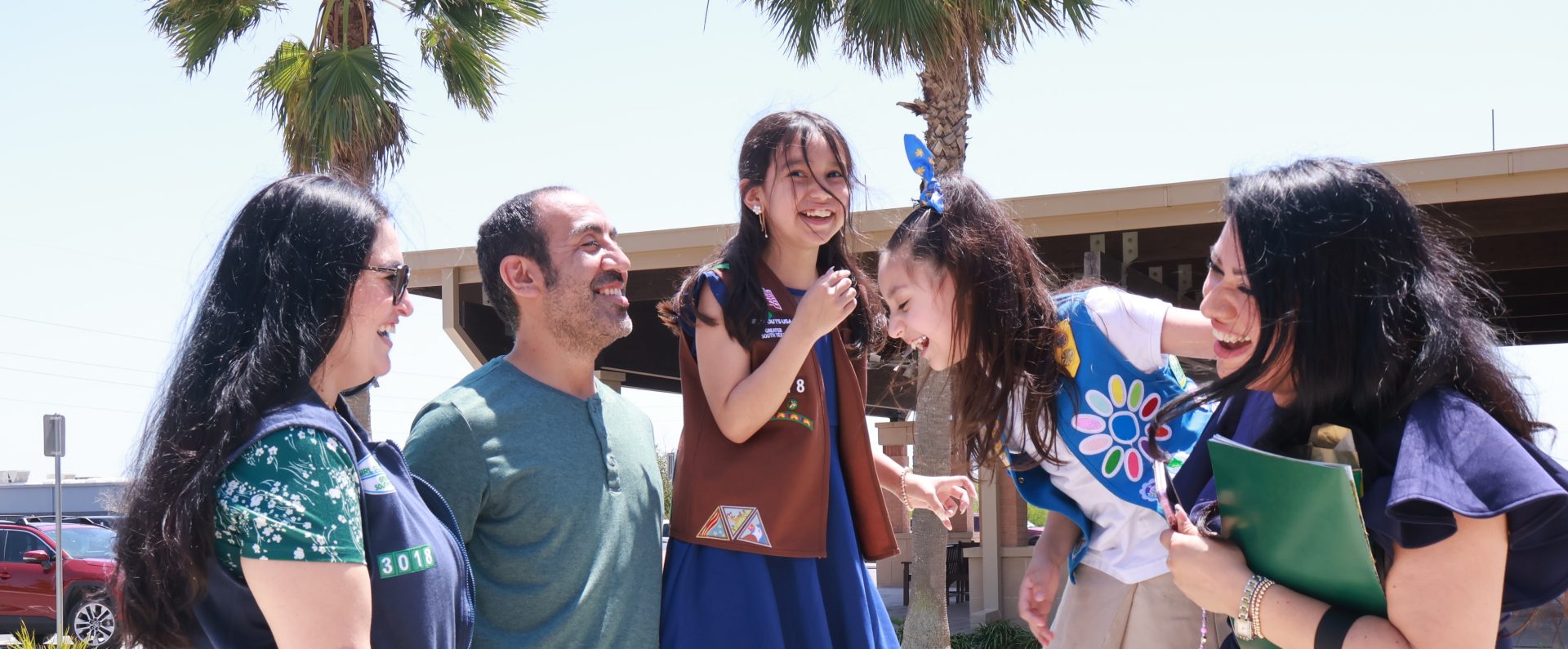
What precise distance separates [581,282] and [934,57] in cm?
723

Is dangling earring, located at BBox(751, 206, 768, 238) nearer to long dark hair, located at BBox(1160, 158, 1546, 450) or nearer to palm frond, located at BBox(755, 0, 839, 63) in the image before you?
long dark hair, located at BBox(1160, 158, 1546, 450)

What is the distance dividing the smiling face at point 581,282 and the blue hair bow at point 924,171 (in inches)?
26.0

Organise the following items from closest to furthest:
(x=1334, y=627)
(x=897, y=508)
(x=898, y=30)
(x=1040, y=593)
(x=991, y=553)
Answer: (x=1334, y=627), (x=1040, y=593), (x=898, y=30), (x=991, y=553), (x=897, y=508)

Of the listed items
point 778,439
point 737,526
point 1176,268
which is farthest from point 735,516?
point 1176,268

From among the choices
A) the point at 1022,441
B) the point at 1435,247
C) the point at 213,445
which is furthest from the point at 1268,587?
the point at 213,445

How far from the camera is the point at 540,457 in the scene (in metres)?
2.37

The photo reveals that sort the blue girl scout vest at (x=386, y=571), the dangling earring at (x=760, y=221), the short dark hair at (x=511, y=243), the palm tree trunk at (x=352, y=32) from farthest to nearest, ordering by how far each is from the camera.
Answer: the palm tree trunk at (x=352, y=32)
the dangling earring at (x=760, y=221)
the short dark hair at (x=511, y=243)
the blue girl scout vest at (x=386, y=571)

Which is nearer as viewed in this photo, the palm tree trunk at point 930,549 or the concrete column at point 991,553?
the palm tree trunk at point 930,549

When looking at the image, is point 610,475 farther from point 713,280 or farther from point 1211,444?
point 1211,444

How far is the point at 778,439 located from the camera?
2.50 m

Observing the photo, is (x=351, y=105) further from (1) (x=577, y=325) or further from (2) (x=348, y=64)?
(1) (x=577, y=325)

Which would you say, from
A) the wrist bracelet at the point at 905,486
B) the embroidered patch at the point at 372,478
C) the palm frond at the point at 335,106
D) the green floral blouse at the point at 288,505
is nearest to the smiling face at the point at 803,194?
the wrist bracelet at the point at 905,486

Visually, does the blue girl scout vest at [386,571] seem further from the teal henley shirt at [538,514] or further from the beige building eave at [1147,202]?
the beige building eave at [1147,202]

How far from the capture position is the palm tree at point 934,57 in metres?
9.20
